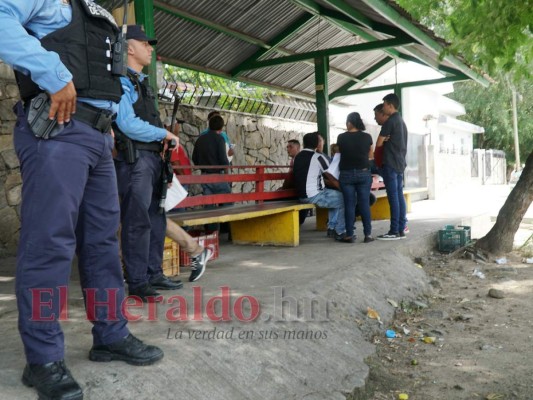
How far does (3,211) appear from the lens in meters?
6.53

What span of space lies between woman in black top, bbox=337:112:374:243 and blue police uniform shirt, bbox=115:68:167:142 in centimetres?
348

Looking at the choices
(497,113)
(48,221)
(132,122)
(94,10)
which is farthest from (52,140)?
(497,113)

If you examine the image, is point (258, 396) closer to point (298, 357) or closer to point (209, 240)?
point (298, 357)

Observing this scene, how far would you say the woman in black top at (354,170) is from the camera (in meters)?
6.87

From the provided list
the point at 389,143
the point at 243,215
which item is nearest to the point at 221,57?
the point at 389,143

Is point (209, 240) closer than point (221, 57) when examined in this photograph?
Yes

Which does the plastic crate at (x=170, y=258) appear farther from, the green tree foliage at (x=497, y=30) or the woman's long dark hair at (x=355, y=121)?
the green tree foliage at (x=497, y=30)

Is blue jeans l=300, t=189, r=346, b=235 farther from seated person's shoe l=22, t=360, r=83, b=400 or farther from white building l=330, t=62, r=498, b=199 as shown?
white building l=330, t=62, r=498, b=199

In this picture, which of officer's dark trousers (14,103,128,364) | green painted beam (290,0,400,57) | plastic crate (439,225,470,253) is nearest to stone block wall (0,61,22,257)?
green painted beam (290,0,400,57)

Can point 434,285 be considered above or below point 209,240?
below

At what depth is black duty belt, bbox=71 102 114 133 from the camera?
2.38 m

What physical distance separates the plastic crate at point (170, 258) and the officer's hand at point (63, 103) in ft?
9.19

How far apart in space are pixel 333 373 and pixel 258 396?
0.75 metres

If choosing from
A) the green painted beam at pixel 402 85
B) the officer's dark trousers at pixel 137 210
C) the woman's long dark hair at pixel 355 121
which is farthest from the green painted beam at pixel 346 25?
the officer's dark trousers at pixel 137 210
